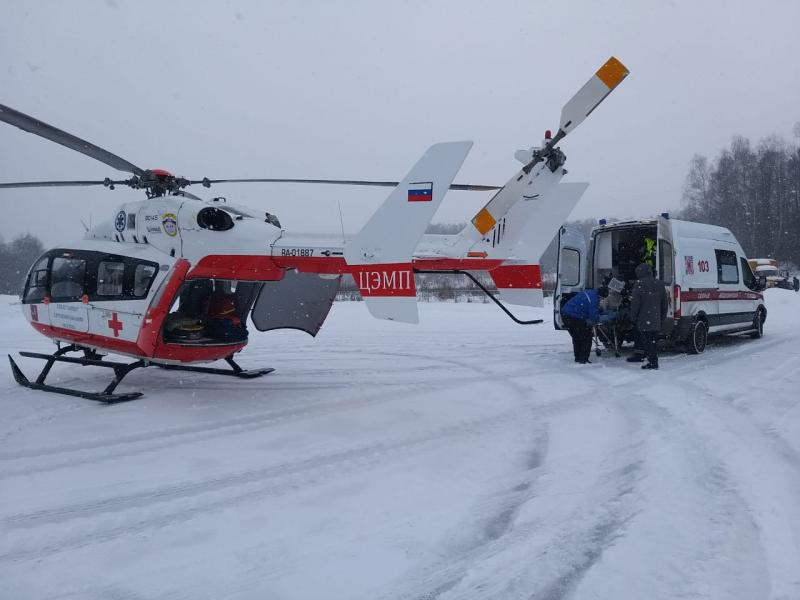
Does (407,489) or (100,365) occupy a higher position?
(100,365)

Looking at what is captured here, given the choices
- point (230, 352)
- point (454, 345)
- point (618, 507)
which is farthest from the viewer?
point (454, 345)

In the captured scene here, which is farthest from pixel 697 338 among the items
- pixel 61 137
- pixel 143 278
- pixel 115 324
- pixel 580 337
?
pixel 61 137

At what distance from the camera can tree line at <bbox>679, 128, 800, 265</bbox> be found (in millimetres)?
45500

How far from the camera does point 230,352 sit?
22.4 ft

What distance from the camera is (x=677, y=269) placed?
9.05 m

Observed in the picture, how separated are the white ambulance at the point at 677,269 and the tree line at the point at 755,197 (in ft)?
134

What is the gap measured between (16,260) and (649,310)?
218 ft

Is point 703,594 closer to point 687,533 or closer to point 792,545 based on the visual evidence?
point 687,533

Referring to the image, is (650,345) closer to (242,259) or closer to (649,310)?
(649,310)

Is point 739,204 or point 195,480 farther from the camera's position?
point 739,204

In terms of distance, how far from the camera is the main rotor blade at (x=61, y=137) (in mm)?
5023

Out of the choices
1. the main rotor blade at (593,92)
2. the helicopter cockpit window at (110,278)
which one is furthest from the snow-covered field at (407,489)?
the main rotor blade at (593,92)

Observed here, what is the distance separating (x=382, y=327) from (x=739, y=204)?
151ft

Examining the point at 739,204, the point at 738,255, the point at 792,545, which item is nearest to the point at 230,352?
the point at 792,545
